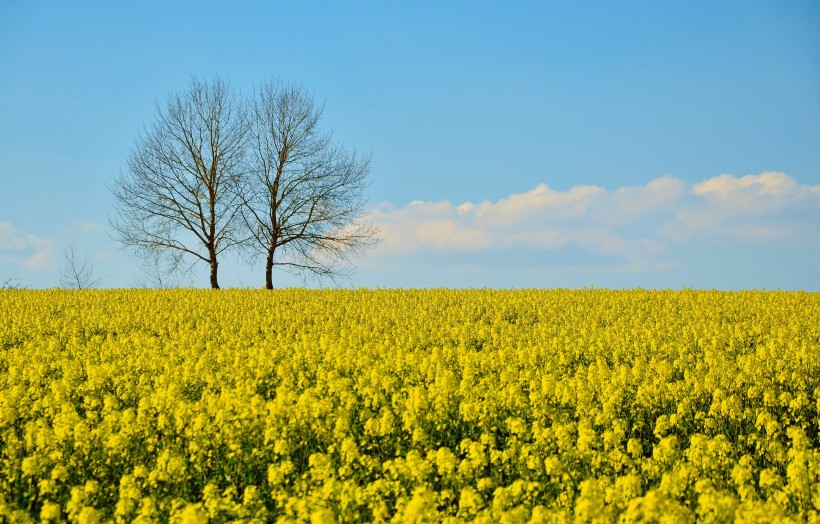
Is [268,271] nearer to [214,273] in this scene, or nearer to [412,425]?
[214,273]

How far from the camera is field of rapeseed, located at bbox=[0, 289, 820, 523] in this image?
6.64 m

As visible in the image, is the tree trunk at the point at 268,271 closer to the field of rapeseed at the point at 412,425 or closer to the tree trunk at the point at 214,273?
the tree trunk at the point at 214,273

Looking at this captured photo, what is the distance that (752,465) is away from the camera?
8.50m

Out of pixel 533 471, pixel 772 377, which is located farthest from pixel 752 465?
pixel 772 377

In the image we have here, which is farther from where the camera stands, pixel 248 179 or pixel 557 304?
pixel 248 179

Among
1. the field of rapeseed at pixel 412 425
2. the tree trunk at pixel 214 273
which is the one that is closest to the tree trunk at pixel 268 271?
the tree trunk at pixel 214 273

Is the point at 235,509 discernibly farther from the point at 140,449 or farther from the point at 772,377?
the point at 772,377

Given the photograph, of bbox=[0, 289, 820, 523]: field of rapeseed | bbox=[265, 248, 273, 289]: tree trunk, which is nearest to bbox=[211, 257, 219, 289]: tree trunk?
bbox=[265, 248, 273, 289]: tree trunk

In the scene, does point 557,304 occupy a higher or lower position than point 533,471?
higher

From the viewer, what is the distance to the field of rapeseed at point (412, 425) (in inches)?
261

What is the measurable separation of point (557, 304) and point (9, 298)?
21761mm

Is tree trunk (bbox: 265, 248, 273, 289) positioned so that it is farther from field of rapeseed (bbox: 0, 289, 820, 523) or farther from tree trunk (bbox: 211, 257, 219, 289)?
field of rapeseed (bbox: 0, 289, 820, 523)

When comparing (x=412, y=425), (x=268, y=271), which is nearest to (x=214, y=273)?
(x=268, y=271)

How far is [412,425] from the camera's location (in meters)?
9.50
